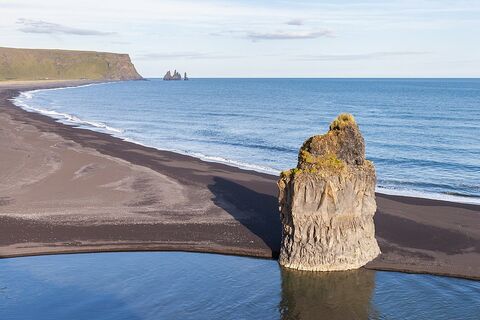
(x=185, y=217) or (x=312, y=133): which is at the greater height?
(x=312, y=133)

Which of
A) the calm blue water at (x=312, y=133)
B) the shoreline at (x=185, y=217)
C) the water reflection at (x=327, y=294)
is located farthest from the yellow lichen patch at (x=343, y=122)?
the calm blue water at (x=312, y=133)

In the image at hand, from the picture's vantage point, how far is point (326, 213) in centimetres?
2770

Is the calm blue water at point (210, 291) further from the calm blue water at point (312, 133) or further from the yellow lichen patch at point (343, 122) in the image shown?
the calm blue water at point (312, 133)

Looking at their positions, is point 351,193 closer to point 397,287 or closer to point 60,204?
point 397,287

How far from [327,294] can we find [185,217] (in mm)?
13253

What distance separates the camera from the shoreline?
1206 inches

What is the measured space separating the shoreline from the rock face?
168 cm

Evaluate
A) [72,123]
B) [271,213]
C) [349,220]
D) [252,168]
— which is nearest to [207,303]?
[349,220]

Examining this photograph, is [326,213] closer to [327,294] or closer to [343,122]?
[327,294]

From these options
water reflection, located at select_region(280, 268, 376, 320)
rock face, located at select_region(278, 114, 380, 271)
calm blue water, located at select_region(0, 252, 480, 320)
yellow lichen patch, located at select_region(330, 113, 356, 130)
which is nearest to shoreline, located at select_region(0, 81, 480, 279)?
calm blue water, located at select_region(0, 252, 480, 320)

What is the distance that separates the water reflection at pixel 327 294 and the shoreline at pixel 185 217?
2180 millimetres

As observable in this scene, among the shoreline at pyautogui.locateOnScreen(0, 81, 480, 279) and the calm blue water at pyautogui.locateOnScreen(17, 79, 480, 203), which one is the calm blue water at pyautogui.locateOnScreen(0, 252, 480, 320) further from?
the calm blue water at pyautogui.locateOnScreen(17, 79, 480, 203)

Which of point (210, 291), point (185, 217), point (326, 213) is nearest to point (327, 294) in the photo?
point (326, 213)

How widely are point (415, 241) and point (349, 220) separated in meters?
6.04
